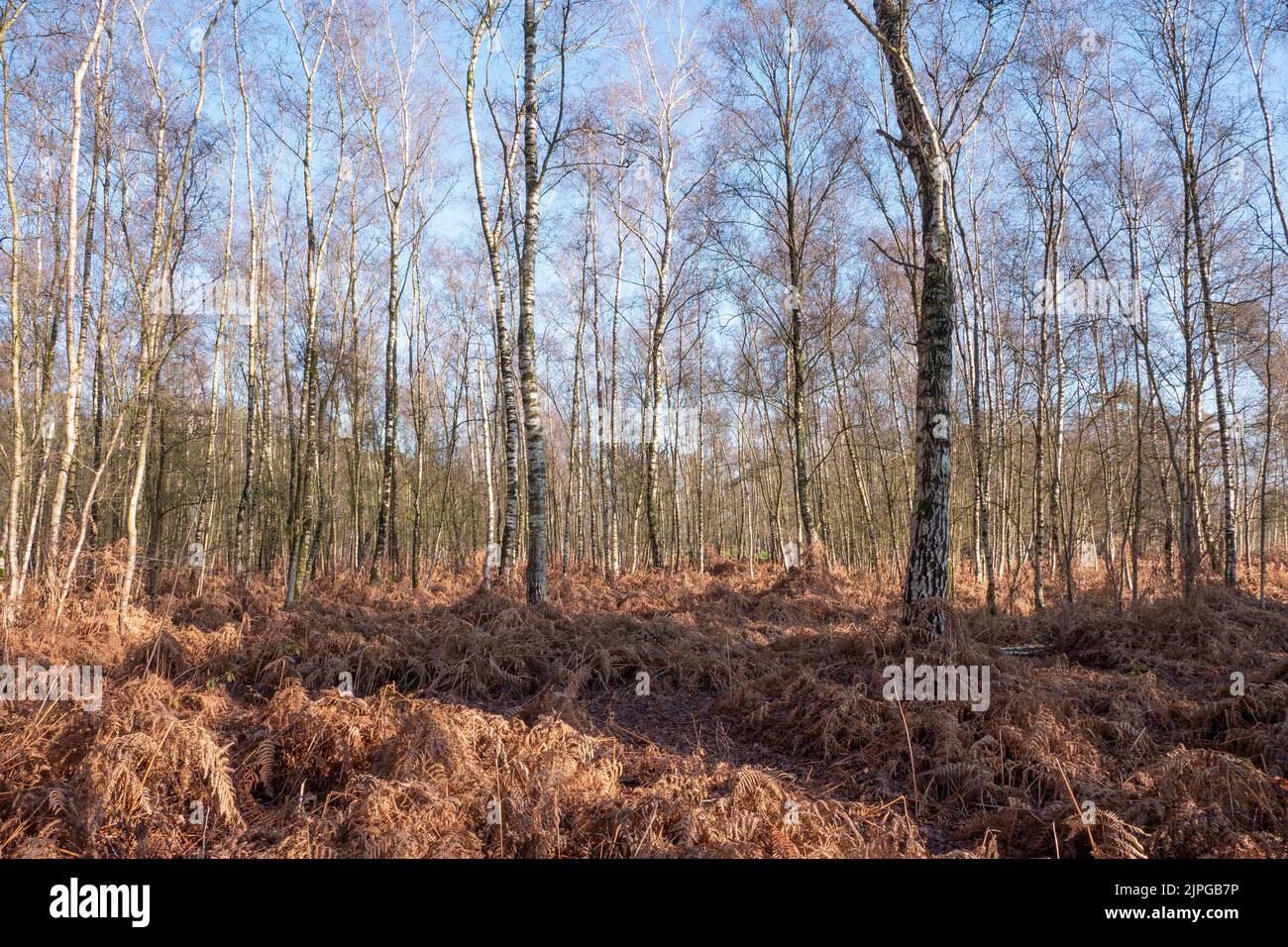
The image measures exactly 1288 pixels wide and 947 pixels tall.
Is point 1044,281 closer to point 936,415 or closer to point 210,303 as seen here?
point 936,415

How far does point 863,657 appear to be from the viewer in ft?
20.3

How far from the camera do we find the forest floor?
3137 mm

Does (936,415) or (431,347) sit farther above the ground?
(431,347)

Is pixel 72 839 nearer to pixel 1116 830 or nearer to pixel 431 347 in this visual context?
pixel 1116 830

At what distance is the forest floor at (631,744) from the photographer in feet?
10.3

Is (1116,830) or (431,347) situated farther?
(431,347)

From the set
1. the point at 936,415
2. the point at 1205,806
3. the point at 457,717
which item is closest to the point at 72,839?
the point at 457,717

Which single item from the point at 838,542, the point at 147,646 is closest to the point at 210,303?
the point at 147,646

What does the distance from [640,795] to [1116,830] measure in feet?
8.07

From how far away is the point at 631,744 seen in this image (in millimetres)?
4770

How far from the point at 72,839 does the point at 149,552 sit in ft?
37.1
